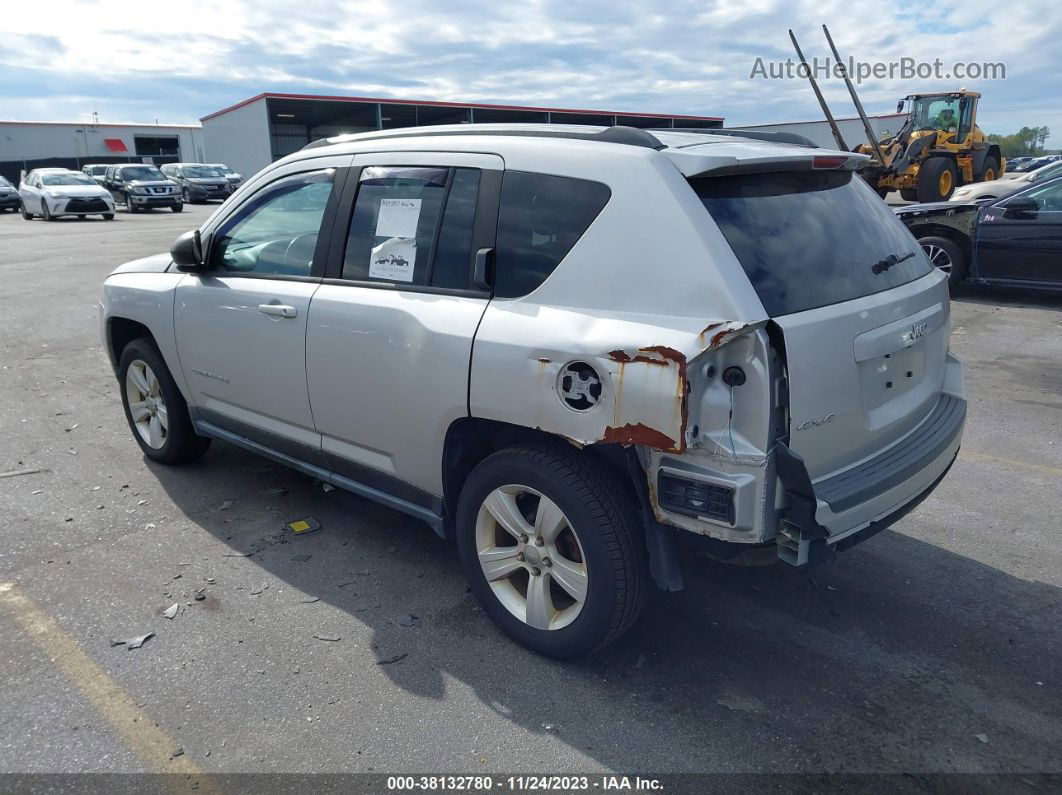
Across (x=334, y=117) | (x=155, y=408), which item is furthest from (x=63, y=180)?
(x=155, y=408)

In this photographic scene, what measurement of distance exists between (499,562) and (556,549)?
0.30m

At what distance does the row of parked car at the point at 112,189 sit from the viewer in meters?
25.7

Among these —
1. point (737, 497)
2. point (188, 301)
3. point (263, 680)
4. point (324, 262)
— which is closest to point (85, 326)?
point (188, 301)

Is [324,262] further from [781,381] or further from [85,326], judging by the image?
[85,326]

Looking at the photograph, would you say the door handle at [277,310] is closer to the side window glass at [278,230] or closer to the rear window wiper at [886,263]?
the side window glass at [278,230]

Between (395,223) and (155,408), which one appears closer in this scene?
(395,223)

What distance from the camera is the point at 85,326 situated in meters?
9.20

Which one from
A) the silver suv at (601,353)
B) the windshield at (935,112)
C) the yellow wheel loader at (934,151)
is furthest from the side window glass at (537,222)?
the windshield at (935,112)

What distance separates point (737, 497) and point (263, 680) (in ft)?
6.10

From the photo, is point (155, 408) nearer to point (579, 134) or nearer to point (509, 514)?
point (509, 514)

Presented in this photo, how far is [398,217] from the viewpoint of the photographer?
3.39 m

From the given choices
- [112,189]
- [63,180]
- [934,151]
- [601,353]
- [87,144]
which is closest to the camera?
[601,353]

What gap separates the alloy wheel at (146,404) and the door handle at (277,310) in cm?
139

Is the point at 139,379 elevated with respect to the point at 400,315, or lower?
lower
